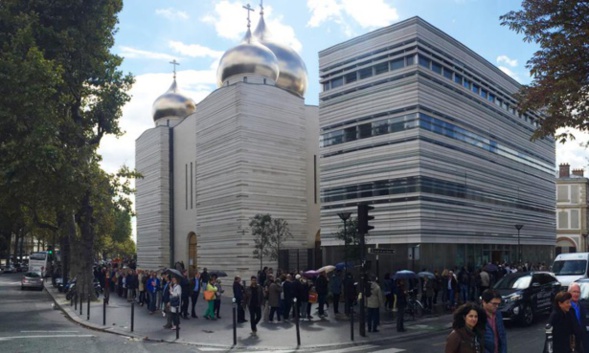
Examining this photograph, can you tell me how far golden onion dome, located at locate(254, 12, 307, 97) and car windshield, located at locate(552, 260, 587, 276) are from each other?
99.3ft

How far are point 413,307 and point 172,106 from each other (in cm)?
4056

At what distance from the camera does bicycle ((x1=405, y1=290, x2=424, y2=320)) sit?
20058 mm

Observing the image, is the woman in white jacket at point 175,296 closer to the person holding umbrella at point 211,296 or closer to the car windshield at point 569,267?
the person holding umbrella at point 211,296

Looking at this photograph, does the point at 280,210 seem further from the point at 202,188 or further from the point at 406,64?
the point at 406,64

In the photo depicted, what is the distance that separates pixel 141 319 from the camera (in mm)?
20250

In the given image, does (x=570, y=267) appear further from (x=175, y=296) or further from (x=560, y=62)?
(x=175, y=296)

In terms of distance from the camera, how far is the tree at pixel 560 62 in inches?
562

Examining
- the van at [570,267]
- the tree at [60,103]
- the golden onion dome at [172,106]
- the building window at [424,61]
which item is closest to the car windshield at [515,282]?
the van at [570,267]

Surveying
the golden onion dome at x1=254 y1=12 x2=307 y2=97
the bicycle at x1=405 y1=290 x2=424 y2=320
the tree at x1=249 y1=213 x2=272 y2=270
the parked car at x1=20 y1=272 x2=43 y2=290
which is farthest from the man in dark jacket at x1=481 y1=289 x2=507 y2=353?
the golden onion dome at x1=254 y1=12 x2=307 y2=97

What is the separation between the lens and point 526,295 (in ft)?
56.8

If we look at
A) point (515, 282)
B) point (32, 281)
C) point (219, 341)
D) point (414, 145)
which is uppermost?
point (414, 145)

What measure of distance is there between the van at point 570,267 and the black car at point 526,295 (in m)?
2.37

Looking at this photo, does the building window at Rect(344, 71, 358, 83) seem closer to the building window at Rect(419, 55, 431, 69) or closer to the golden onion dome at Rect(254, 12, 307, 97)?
the building window at Rect(419, 55, 431, 69)

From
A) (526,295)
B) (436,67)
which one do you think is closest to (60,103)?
(436,67)
